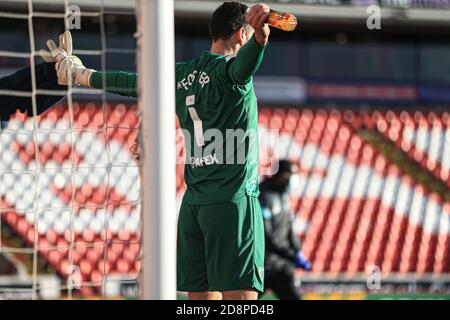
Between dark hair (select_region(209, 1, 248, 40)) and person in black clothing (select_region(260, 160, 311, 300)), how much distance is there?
373 centimetres

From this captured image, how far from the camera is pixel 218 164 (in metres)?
5.15

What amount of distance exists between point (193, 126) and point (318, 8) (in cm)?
955

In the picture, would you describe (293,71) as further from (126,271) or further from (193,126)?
(193,126)

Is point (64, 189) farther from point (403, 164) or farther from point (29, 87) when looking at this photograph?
point (29, 87)

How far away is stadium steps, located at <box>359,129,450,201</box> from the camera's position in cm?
1395

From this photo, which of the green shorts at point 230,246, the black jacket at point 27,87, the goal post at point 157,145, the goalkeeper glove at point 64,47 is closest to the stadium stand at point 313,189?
the black jacket at point 27,87

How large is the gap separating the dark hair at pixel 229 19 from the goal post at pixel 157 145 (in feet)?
2.81

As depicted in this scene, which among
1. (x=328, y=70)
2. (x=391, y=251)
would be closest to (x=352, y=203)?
(x=391, y=251)

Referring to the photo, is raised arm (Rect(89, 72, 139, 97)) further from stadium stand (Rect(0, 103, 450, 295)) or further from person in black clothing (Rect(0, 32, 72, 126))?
stadium stand (Rect(0, 103, 450, 295))

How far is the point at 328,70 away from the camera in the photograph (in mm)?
14836

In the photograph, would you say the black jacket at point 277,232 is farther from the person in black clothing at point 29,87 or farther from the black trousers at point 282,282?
the person in black clothing at point 29,87

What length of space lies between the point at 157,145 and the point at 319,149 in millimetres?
9370

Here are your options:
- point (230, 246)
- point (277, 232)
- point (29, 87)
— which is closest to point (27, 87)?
point (29, 87)

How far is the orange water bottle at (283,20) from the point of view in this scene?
4.26 m
